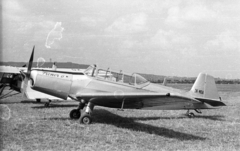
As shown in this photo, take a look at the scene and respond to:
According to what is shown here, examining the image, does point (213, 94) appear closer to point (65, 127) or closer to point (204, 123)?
point (204, 123)

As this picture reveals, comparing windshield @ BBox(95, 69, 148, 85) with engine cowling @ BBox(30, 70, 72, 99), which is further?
windshield @ BBox(95, 69, 148, 85)

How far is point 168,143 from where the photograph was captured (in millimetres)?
5402

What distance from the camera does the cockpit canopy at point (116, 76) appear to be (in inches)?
314

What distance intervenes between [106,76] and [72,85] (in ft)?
4.07

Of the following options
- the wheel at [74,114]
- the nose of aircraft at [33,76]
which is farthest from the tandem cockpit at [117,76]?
the nose of aircraft at [33,76]

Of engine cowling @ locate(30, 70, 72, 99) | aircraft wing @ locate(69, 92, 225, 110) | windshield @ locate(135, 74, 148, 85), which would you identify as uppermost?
windshield @ locate(135, 74, 148, 85)

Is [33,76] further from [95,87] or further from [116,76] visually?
[116,76]

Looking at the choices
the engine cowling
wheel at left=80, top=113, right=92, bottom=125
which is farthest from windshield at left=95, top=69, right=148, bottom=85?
wheel at left=80, top=113, right=92, bottom=125

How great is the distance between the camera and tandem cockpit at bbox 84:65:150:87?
26.1 feet

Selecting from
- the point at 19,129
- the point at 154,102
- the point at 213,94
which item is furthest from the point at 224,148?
the point at 19,129

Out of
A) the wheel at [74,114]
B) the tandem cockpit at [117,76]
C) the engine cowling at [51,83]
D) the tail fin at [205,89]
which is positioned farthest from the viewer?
the tail fin at [205,89]

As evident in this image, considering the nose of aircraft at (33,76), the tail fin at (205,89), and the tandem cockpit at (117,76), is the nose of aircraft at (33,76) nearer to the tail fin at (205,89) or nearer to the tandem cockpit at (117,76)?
the tandem cockpit at (117,76)

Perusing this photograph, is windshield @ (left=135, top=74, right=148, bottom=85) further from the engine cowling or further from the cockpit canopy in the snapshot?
the engine cowling

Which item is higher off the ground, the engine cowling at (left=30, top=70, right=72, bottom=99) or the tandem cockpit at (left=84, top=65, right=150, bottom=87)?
the tandem cockpit at (left=84, top=65, right=150, bottom=87)
